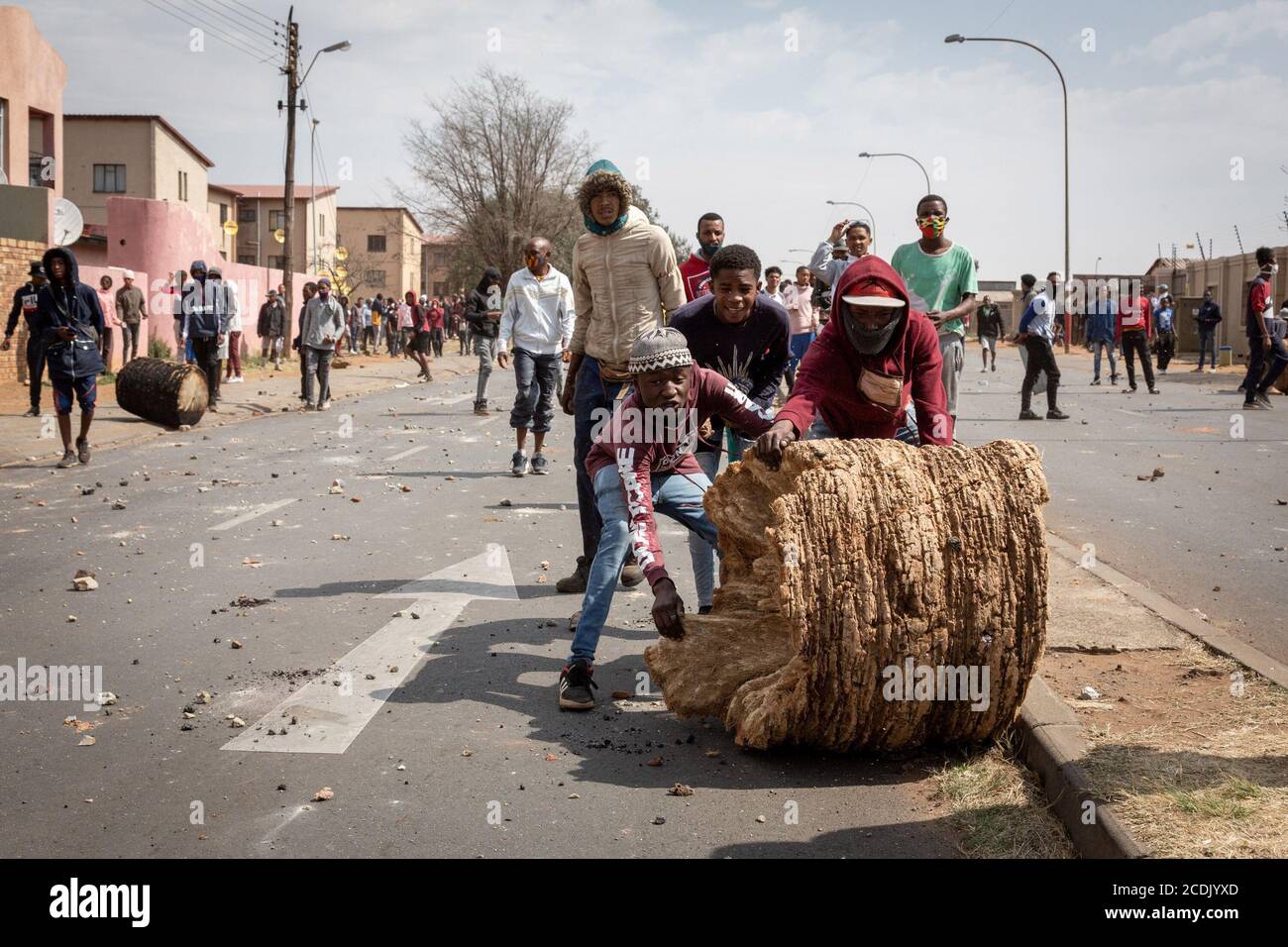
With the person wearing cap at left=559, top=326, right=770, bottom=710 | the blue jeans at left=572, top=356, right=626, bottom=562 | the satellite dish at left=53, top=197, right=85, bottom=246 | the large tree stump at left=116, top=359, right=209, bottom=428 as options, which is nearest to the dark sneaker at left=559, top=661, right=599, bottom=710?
the person wearing cap at left=559, top=326, right=770, bottom=710

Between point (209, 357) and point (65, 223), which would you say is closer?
point (209, 357)

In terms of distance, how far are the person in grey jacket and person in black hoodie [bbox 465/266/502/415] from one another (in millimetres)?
2158

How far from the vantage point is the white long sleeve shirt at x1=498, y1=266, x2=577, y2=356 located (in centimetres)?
1177

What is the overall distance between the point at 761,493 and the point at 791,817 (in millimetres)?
1432

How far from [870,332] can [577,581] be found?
8.94 feet

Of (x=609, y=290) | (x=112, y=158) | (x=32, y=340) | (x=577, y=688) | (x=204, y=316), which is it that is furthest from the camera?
(x=112, y=158)

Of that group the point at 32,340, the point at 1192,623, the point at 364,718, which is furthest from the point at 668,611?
the point at 32,340

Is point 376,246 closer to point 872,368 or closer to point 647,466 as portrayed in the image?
point 647,466

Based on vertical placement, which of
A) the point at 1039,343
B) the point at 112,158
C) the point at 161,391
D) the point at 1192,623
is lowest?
the point at 1192,623

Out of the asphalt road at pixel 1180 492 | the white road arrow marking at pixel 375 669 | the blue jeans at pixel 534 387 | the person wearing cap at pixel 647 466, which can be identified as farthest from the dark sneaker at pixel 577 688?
the blue jeans at pixel 534 387

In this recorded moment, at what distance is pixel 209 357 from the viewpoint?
61.6 feet

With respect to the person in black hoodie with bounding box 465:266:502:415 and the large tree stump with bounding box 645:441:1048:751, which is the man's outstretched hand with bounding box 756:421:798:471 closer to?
the large tree stump with bounding box 645:441:1048:751
